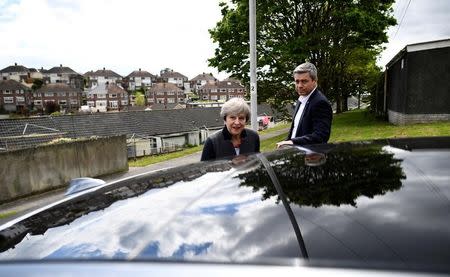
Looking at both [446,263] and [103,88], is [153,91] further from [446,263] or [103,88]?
[446,263]

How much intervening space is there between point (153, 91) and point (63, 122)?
3712 inches

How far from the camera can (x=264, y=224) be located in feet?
3.80

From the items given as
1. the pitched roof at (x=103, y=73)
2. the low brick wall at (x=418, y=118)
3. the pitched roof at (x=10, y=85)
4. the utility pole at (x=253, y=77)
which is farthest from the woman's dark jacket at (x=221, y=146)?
the pitched roof at (x=103, y=73)

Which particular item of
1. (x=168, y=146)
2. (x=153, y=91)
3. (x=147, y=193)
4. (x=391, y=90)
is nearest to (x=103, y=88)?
(x=153, y=91)

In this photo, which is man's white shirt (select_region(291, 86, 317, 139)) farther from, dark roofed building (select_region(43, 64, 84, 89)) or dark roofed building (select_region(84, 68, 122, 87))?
dark roofed building (select_region(84, 68, 122, 87))

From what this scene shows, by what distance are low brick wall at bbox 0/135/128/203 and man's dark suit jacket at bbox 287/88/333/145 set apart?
648 cm

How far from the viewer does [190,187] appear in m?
1.65

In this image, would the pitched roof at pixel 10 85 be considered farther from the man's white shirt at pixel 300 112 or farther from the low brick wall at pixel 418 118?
the man's white shirt at pixel 300 112

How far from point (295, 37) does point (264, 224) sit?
21.0 metres

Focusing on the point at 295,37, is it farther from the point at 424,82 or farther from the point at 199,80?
the point at 199,80

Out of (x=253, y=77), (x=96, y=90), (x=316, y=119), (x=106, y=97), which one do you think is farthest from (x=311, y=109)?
(x=96, y=90)

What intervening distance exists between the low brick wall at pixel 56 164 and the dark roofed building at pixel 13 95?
125 m

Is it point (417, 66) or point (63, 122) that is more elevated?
point (417, 66)

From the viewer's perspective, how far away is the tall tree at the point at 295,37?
18797 mm
